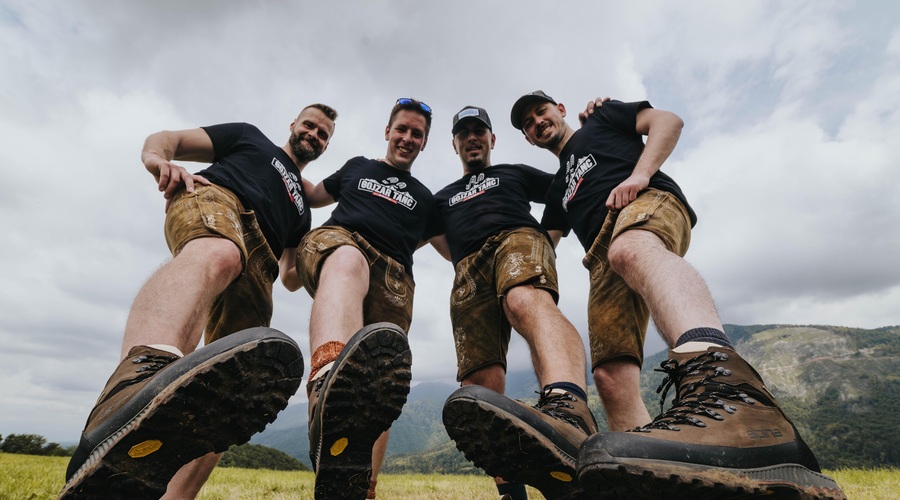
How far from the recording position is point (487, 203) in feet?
14.1

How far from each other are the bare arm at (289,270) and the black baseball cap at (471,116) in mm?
2289

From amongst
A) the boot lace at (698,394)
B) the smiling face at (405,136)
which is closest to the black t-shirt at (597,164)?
the smiling face at (405,136)

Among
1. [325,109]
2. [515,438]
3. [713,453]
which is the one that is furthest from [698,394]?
[325,109]

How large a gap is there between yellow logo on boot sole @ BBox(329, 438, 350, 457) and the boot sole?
101cm

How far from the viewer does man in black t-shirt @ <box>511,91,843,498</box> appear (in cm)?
141

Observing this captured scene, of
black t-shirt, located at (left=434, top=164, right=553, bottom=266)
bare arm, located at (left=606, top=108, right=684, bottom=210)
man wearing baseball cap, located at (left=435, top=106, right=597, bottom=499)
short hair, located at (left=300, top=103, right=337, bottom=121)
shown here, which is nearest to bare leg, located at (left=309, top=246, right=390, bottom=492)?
man wearing baseball cap, located at (left=435, top=106, right=597, bottom=499)

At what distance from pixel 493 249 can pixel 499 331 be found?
832 millimetres

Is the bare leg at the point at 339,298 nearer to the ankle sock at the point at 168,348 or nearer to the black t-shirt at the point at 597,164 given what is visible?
the ankle sock at the point at 168,348

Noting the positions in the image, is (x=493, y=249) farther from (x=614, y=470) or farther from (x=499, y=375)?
(x=614, y=470)

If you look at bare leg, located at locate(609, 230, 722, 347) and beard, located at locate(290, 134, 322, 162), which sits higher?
beard, located at locate(290, 134, 322, 162)

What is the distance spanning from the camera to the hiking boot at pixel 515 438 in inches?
68.6

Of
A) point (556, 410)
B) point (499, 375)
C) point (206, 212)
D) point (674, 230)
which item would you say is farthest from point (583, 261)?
point (206, 212)

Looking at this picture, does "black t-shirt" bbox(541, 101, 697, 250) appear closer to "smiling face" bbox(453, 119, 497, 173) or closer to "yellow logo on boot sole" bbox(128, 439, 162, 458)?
"smiling face" bbox(453, 119, 497, 173)

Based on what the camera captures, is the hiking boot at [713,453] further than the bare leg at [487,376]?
No
